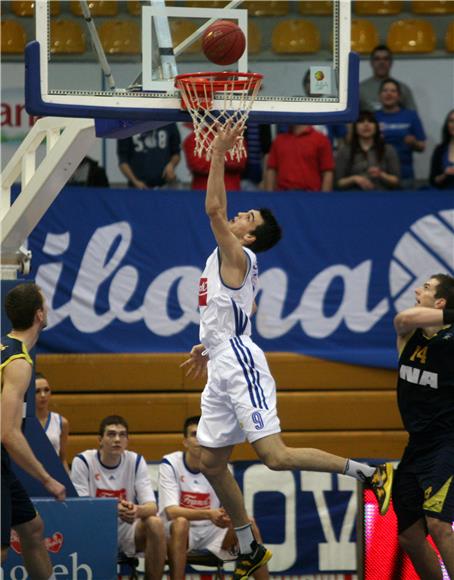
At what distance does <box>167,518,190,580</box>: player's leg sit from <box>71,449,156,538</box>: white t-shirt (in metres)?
0.41

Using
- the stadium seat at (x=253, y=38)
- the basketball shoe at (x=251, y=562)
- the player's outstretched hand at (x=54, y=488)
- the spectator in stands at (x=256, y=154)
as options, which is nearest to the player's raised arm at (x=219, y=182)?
the stadium seat at (x=253, y=38)

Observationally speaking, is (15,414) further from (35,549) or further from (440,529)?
(440,529)

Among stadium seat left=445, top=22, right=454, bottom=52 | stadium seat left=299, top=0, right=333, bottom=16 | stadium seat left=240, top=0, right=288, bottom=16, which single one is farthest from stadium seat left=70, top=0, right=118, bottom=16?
stadium seat left=445, top=22, right=454, bottom=52

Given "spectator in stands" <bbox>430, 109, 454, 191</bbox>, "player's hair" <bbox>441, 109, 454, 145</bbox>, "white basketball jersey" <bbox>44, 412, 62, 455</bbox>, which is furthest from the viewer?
"player's hair" <bbox>441, 109, 454, 145</bbox>

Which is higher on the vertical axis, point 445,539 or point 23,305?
point 23,305

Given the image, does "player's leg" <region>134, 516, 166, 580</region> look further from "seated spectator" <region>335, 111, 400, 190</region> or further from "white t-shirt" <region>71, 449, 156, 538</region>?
"seated spectator" <region>335, 111, 400, 190</region>

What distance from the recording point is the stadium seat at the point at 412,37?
42.0 feet

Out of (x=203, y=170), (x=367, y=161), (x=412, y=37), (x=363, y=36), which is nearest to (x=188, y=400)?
(x=203, y=170)

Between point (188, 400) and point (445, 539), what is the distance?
411 centimetres

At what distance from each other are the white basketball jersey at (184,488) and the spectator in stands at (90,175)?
9.40 ft

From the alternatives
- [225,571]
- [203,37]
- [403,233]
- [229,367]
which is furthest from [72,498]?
[403,233]

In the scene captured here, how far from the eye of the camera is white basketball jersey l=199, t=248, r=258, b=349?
24.4 ft

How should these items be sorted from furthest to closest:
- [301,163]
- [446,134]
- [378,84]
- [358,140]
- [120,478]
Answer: [378,84] → [446,134] → [358,140] → [301,163] → [120,478]

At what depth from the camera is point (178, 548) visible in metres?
9.42
